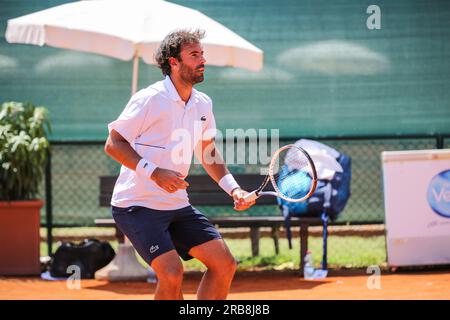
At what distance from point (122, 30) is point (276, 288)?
251 centimetres

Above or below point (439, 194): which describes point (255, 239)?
below

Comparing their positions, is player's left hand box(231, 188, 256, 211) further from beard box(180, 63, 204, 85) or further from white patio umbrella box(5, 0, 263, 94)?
white patio umbrella box(5, 0, 263, 94)

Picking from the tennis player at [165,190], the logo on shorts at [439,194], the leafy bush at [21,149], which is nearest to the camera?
the tennis player at [165,190]

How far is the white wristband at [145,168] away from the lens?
426 cm

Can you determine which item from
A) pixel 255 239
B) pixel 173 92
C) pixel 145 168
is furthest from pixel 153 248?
pixel 255 239

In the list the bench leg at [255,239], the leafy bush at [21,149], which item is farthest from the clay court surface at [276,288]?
the leafy bush at [21,149]

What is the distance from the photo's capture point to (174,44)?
4.72 m

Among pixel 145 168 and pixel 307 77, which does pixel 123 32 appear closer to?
pixel 307 77

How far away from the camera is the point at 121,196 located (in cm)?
452

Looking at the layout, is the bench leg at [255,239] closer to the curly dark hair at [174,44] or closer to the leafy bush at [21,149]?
the leafy bush at [21,149]

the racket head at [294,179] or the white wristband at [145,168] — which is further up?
the white wristband at [145,168]

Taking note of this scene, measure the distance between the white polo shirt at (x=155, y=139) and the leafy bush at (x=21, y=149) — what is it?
3.78m

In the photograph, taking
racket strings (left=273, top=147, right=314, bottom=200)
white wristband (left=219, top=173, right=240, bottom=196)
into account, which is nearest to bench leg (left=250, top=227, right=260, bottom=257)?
racket strings (left=273, top=147, right=314, bottom=200)
